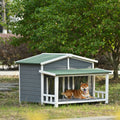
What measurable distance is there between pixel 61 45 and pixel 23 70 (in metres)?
7.78

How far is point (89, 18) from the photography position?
23047 mm

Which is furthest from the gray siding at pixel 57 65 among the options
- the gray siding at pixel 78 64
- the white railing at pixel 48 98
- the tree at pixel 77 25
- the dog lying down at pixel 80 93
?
the tree at pixel 77 25

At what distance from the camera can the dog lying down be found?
48.0 ft

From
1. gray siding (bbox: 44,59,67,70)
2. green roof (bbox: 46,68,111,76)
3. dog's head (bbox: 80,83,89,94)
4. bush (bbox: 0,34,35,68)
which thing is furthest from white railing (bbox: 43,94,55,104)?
bush (bbox: 0,34,35,68)

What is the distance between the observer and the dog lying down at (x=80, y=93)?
14.6 metres

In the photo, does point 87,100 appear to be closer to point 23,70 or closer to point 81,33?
point 23,70

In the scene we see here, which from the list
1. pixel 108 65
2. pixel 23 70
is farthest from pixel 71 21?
pixel 108 65

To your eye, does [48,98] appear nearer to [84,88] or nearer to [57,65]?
[57,65]

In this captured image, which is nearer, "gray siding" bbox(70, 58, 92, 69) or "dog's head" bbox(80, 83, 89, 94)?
"dog's head" bbox(80, 83, 89, 94)

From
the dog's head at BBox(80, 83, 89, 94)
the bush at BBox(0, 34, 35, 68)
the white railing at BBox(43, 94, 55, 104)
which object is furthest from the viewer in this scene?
the bush at BBox(0, 34, 35, 68)

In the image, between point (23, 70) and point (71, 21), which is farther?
point (71, 21)

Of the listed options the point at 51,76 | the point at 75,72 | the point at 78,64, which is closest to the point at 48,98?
the point at 51,76

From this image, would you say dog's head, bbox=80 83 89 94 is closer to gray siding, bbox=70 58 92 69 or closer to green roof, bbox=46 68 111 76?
green roof, bbox=46 68 111 76

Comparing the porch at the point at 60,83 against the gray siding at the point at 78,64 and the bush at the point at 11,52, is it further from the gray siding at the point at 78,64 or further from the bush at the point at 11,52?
the bush at the point at 11,52
